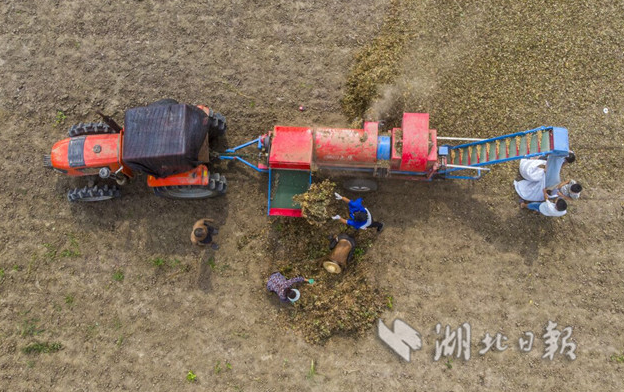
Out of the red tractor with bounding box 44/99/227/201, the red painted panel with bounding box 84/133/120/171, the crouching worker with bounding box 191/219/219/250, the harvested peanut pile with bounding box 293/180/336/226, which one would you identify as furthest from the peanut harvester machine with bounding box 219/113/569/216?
the red painted panel with bounding box 84/133/120/171

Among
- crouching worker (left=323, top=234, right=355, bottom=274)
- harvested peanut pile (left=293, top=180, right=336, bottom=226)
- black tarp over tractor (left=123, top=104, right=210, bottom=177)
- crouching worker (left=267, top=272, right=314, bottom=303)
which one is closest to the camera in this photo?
black tarp over tractor (left=123, top=104, right=210, bottom=177)

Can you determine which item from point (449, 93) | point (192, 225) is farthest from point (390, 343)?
point (449, 93)

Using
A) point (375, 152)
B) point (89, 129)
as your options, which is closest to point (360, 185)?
point (375, 152)

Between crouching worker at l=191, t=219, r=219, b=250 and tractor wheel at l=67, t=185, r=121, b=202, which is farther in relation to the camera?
tractor wheel at l=67, t=185, r=121, b=202

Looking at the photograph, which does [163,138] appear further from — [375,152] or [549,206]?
[549,206]

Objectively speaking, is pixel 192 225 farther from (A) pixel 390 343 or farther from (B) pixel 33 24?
(B) pixel 33 24

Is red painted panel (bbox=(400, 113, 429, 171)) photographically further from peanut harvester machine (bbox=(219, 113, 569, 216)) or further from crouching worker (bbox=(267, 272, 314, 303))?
crouching worker (bbox=(267, 272, 314, 303))

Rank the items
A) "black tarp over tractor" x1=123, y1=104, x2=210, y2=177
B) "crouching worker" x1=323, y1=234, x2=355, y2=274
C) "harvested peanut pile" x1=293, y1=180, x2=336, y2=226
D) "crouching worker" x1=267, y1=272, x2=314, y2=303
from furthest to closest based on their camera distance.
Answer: "crouching worker" x1=323, y1=234, x2=355, y2=274 < "crouching worker" x1=267, y1=272, x2=314, y2=303 < "harvested peanut pile" x1=293, y1=180, x2=336, y2=226 < "black tarp over tractor" x1=123, y1=104, x2=210, y2=177
